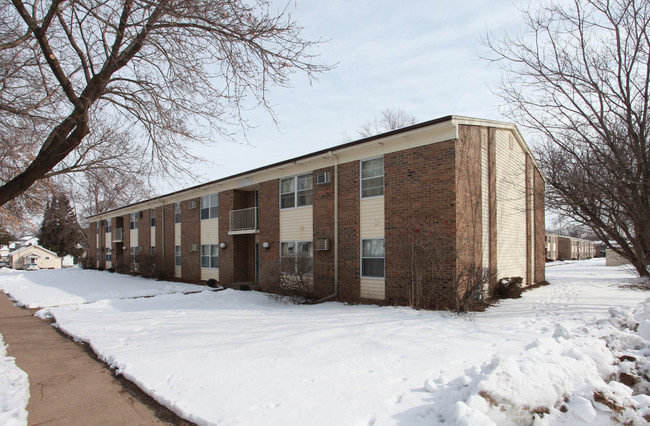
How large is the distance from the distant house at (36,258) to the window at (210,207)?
47.7 metres

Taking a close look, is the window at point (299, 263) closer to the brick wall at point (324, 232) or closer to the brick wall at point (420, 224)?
the brick wall at point (324, 232)

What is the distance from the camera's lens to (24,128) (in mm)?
8609

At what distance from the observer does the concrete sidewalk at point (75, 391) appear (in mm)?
4426

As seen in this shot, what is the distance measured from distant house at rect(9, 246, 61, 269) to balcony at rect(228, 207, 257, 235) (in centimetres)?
5115

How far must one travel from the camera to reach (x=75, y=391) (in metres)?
5.33

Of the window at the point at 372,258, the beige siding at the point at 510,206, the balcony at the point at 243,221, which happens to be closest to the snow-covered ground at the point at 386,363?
the window at the point at 372,258

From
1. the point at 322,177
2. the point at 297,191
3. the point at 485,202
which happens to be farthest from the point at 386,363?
the point at 297,191

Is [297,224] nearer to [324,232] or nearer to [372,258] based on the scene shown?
[324,232]

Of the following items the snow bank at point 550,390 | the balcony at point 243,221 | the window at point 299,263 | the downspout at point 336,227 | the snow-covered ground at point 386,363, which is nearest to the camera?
the snow bank at point 550,390

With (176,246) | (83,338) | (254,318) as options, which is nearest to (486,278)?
(254,318)

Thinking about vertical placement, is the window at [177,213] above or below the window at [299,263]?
above

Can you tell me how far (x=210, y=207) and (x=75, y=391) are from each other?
1676cm

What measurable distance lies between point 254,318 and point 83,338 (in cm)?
375

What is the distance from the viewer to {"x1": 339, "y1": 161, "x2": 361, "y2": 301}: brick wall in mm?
12938
